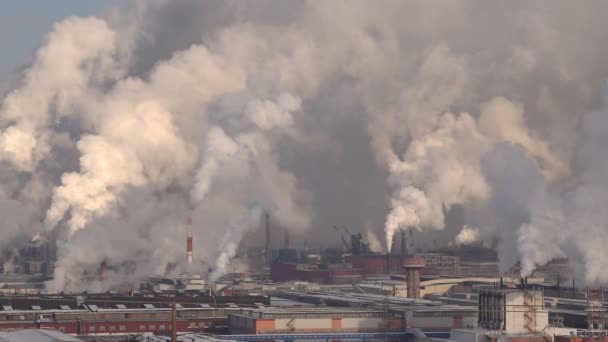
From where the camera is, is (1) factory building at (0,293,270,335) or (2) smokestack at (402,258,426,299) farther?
(2) smokestack at (402,258,426,299)

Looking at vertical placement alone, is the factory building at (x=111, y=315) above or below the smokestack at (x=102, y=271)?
below

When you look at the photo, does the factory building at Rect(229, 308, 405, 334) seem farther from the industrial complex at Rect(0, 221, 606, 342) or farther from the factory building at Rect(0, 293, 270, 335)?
the factory building at Rect(0, 293, 270, 335)

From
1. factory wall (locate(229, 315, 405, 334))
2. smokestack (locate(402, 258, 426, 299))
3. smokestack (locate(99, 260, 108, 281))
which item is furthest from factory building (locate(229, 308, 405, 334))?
smokestack (locate(99, 260, 108, 281))

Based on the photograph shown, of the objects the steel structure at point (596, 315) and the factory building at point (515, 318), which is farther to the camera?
the steel structure at point (596, 315)

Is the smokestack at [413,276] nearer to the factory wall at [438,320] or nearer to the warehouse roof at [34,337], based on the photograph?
the factory wall at [438,320]

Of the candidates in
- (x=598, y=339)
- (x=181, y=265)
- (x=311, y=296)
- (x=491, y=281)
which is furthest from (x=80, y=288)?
(x=598, y=339)

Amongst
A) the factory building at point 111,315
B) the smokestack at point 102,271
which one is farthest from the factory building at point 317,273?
the factory building at point 111,315

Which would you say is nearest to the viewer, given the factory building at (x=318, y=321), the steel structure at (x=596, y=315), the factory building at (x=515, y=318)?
the factory building at (x=515, y=318)

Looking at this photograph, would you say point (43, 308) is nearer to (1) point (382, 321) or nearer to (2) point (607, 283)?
(1) point (382, 321)
